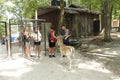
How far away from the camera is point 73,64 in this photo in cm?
1158

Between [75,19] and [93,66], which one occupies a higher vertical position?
[75,19]

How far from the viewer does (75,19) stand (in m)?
25.6

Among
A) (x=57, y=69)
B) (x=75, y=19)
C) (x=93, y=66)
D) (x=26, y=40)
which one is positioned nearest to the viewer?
(x=57, y=69)

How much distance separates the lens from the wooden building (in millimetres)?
23734

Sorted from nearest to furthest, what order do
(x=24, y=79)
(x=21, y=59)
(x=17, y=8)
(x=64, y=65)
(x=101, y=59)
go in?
(x=24, y=79)
(x=64, y=65)
(x=21, y=59)
(x=101, y=59)
(x=17, y=8)

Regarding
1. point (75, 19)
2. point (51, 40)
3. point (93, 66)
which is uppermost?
point (75, 19)

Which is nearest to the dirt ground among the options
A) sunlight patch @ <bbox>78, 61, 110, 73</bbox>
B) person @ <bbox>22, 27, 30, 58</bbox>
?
sunlight patch @ <bbox>78, 61, 110, 73</bbox>

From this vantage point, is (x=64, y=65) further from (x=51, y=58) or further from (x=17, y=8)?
(x=17, y=8)

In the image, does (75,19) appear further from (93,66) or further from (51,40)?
(93,66)

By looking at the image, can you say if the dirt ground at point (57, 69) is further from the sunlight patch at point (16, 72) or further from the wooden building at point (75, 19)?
the wooden building at point (75, 19)

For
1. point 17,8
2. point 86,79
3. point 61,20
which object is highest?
point 17,8

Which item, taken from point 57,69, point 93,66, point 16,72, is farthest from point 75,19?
point 16,72

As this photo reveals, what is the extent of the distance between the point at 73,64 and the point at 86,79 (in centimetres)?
294

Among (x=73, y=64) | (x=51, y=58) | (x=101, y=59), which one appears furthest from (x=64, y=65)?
(x=101, y=59)
